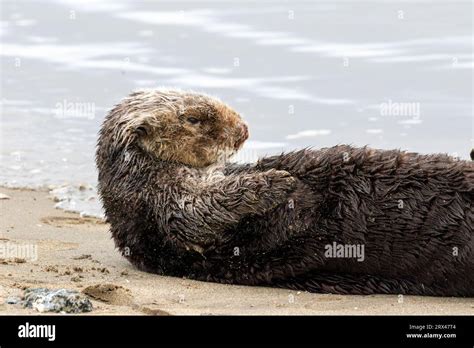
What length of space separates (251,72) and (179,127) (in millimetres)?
7630

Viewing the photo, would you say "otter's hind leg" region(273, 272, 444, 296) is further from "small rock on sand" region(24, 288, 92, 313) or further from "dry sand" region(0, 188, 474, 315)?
"small rock on sand" region(24, 288, 92, 313)

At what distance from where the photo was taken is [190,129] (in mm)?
7383

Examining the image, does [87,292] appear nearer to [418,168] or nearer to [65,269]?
[65,269]

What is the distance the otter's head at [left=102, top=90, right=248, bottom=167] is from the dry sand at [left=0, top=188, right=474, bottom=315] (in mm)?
929

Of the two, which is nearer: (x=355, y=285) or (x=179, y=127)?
(x=355, y=285)

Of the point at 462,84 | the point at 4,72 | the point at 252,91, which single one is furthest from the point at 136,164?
the point at 4,72

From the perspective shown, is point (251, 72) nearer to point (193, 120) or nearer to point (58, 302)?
point (193, 120)

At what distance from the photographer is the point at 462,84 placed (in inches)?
564

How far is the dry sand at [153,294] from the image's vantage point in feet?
20.2

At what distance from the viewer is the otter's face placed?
729 cm
